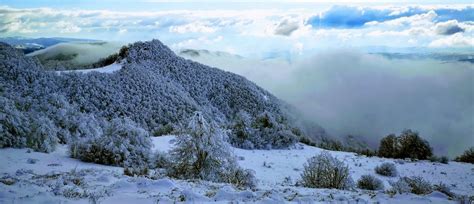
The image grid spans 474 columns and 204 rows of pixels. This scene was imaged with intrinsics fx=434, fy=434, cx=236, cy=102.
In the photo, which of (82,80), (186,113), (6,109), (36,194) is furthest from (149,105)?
(36,194)

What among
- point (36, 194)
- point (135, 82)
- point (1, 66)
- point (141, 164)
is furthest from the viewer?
point (135, 82)

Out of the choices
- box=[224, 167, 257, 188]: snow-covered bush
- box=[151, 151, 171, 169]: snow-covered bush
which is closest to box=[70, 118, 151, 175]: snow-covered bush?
box=[151, 151, 171, 169]: snow-covered bush

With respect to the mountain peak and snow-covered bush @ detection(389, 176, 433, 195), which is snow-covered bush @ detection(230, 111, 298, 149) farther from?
the mountain peak

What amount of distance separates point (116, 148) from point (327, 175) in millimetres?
6851

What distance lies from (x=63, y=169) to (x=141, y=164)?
333cm

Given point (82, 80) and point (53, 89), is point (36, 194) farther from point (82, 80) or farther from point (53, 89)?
point (82, 80)

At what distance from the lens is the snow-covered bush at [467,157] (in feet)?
79.8

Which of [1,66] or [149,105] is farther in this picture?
[149,105]

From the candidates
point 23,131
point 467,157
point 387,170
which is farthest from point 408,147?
point 23,131

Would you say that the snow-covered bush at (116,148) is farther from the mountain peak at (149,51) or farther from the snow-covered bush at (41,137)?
the mountain peak at (149,51)

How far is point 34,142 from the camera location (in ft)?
48.5

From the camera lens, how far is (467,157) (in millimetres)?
24656

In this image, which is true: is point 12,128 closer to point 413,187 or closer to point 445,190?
point 413,187

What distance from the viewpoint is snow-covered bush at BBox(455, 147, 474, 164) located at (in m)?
24.3
